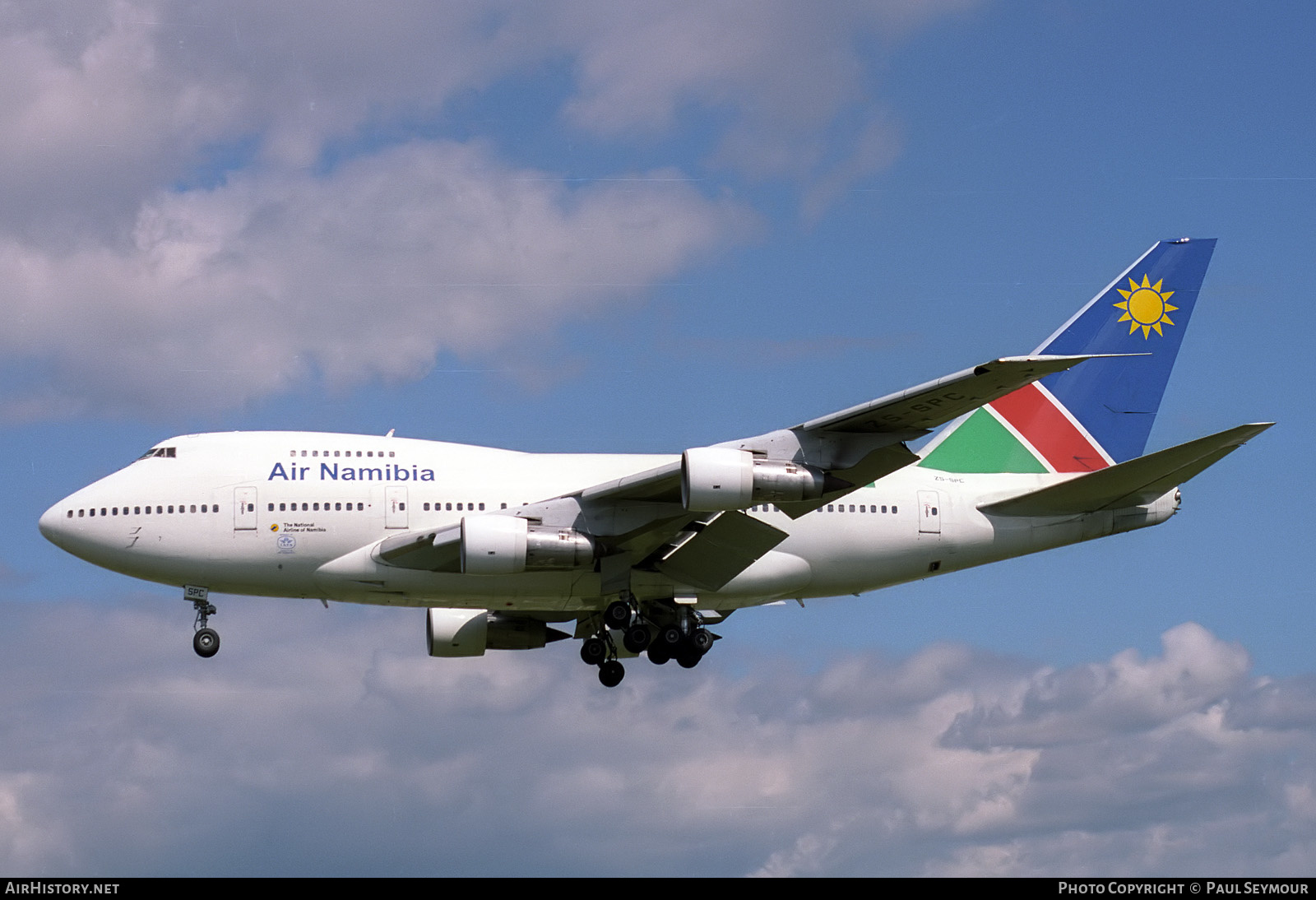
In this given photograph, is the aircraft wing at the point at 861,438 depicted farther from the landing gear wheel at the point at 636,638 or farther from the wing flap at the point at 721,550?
the landing gear wheel at the point at 636,638

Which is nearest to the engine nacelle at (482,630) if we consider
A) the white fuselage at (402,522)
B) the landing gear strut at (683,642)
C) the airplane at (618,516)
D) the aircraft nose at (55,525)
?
the airplane at (618,516)

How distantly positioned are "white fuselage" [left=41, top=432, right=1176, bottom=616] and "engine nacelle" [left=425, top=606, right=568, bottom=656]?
10.4ft

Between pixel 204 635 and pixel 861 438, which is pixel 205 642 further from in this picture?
pixel 861 438

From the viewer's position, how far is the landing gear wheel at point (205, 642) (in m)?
37.0

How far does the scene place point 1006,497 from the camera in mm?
38531

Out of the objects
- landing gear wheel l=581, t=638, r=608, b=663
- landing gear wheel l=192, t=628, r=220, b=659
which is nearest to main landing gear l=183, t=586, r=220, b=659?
landing gear wheel l=192, t=628, r=220, b=659

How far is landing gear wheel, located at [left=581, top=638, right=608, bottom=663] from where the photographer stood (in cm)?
3978

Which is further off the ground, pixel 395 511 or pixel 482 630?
pixel 395 511

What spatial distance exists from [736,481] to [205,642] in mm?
14043

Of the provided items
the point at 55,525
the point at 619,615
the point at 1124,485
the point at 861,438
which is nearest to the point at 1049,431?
the point at 1124,485

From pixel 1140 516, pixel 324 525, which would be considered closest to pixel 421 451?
pixel 324 525

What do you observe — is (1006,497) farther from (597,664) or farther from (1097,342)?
(597,664)

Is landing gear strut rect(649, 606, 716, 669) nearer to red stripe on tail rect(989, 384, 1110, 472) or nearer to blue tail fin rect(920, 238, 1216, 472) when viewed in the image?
blue tail fin rect(920, 238, 1216, 472)

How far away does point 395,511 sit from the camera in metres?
36.0
